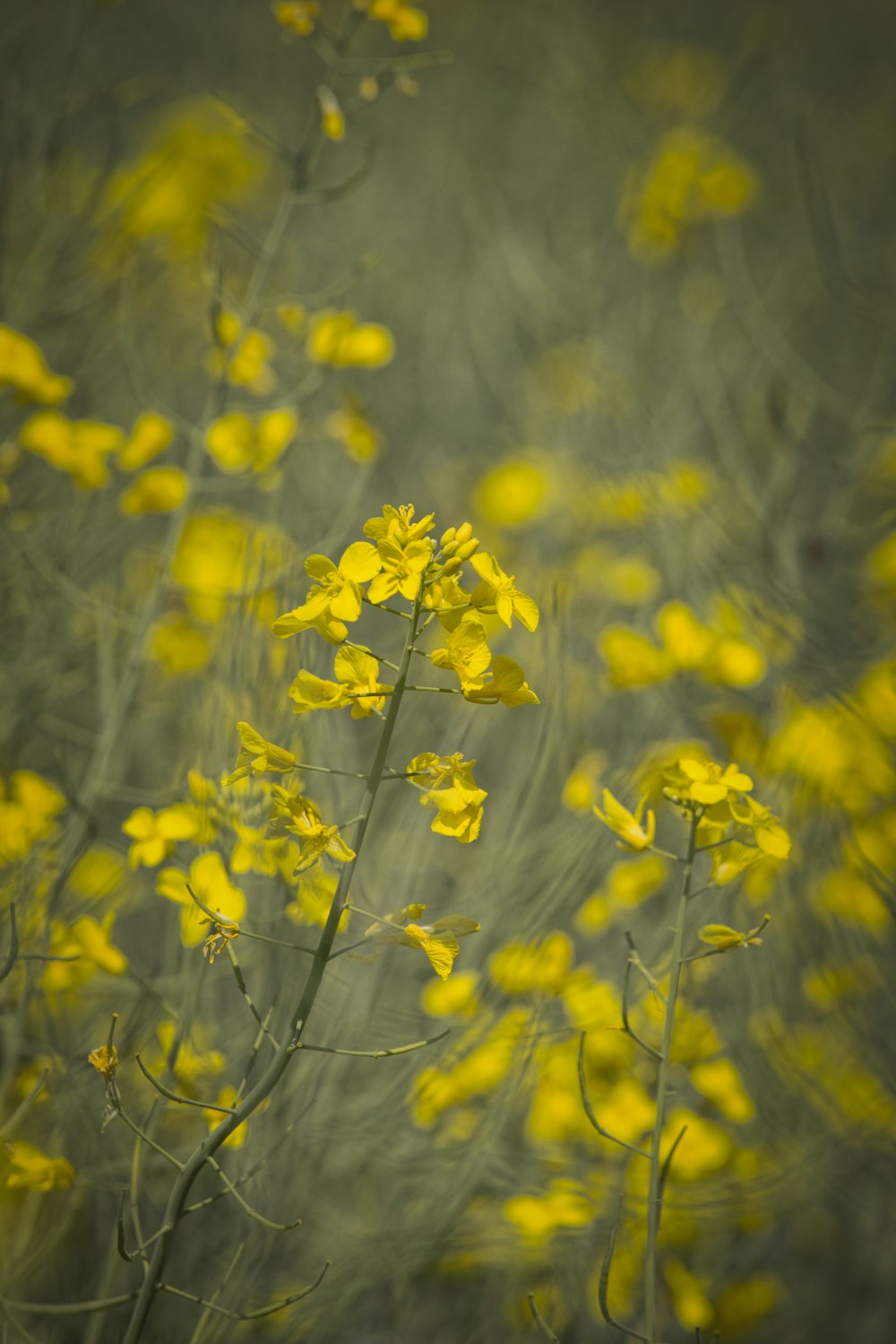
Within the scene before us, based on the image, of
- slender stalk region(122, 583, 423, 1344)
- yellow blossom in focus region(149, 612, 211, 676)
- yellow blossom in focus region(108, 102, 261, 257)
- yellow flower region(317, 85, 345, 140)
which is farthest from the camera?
yellow blossom in focus region(108, 102, 261, 257)

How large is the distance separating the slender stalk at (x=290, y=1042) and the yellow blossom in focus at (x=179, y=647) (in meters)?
1.20

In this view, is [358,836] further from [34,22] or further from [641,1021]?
[34,22]

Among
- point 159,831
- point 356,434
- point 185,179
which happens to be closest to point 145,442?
point 356,434

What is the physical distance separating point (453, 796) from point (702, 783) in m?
0.27

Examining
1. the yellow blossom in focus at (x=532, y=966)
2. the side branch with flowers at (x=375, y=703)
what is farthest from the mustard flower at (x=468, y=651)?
the yellow blossom in focus at (x=532, y=966)

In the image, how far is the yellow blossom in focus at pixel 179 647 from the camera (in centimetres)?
171

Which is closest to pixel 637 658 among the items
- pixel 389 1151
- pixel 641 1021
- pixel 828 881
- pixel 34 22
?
pixel 828 881

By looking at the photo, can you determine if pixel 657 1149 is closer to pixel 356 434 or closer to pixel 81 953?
pixel 81 953

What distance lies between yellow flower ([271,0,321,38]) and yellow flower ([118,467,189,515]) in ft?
2.10

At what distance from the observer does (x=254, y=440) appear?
1.50 meters

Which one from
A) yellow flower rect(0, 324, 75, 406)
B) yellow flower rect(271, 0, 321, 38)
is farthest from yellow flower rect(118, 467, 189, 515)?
yellow flower rect(271, 0, 321, 38)

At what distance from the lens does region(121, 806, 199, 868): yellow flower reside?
88 cm

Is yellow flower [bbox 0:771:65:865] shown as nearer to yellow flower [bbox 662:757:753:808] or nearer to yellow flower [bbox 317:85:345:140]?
yellow flower [bbox 662:757:753:808]

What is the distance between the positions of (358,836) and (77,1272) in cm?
98
